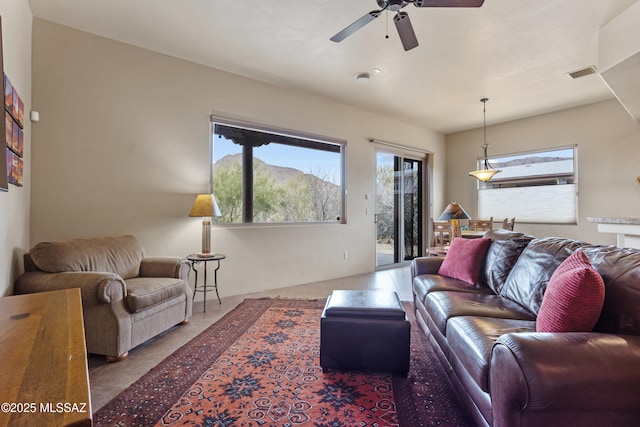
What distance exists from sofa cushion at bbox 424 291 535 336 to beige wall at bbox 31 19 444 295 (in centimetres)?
246

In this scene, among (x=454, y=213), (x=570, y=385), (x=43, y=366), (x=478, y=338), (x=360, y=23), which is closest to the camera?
(x=43, y=366)

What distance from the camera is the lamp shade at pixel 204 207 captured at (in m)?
3.25

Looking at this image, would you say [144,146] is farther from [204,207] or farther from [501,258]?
[501,258]

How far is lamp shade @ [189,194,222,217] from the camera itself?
325 centimetres

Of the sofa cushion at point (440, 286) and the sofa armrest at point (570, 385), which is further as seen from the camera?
the sofa cushion at point (440, 286)

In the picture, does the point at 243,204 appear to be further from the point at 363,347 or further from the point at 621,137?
the point at 621,137

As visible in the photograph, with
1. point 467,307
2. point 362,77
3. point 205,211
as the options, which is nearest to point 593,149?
point 362,77

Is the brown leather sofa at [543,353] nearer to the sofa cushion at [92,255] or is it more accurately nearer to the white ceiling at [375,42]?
the white ceiling at [375,42]

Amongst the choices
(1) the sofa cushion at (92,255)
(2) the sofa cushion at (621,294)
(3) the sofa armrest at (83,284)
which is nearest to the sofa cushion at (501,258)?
(2) the sofa cushion at (621,294)

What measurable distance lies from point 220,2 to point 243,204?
87.7 inches

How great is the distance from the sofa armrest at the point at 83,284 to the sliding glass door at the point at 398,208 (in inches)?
164

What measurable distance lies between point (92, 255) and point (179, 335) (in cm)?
100

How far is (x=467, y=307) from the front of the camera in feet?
6.27

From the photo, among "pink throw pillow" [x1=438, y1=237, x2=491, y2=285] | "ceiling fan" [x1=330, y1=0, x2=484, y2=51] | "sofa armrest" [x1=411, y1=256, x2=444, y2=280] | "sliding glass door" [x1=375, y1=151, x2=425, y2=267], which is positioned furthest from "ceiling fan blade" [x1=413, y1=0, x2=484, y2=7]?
"sliding glass door" [x1=375, y1=151, x2=425, y2=267]
